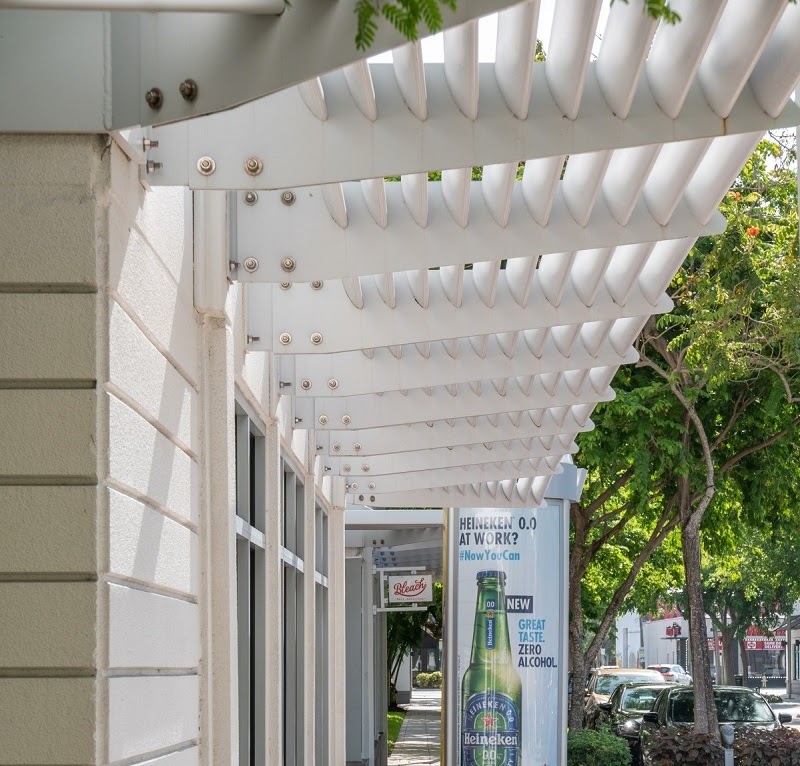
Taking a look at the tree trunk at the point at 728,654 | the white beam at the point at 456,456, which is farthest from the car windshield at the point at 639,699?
the tree trunk at the point at 728,654

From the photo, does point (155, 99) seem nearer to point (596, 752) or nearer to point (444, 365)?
point (444, 365)

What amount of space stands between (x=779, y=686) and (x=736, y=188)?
5975 centimetres

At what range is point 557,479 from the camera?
40.0 ft

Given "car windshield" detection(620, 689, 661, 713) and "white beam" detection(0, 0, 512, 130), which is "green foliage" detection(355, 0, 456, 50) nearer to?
"white beam" detection(0, 0, 512, 130)

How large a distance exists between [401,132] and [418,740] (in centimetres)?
2362

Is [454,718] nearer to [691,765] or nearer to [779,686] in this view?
[691,765]

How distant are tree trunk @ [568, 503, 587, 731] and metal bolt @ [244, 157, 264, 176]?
13.9m

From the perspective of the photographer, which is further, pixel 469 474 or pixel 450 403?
pixel 469 474

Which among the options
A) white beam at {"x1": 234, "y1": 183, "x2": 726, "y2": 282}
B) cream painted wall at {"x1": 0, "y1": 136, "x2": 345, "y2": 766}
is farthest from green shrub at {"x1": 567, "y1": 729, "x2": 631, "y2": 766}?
cream painted wall at {"x1": 0, "y1": 136, "x2": 345, "y2": 766}

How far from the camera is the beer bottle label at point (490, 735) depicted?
11.7 meters

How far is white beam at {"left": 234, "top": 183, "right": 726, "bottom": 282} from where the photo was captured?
4.48 meters

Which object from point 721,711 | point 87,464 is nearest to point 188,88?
point 87,464

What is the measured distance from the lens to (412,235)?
4.53 m

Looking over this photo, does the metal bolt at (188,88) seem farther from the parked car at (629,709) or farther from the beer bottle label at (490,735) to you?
the parked car at (629,709)
